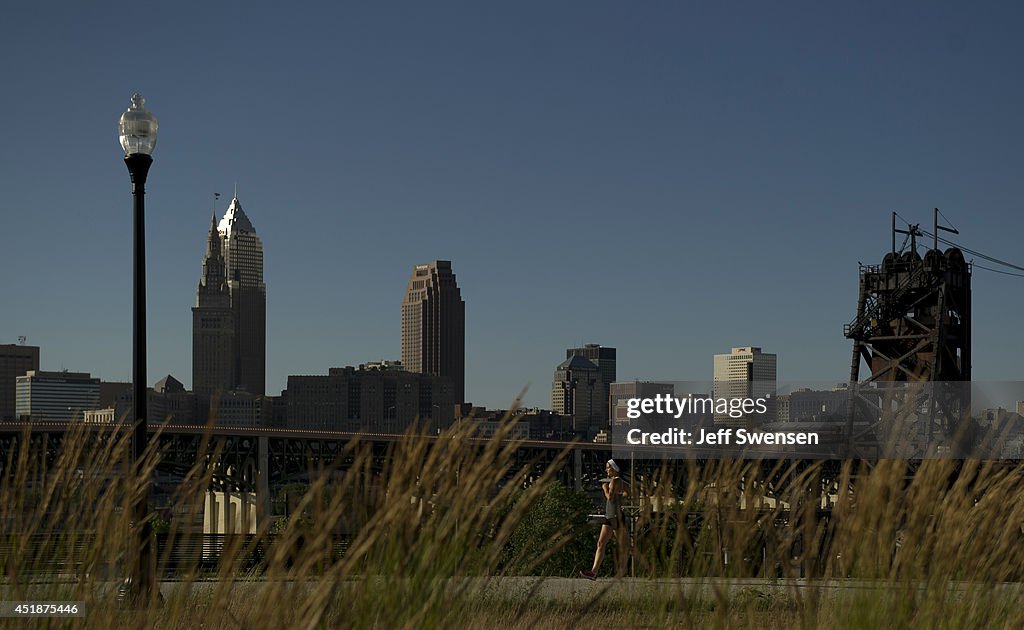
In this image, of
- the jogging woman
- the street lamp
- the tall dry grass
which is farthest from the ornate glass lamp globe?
the jogging woman

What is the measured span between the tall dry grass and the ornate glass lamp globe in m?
5.24

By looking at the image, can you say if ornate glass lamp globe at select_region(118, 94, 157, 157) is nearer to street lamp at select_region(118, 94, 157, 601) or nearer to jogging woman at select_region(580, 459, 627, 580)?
street lamp at select_region(118, 94, 157, 601)

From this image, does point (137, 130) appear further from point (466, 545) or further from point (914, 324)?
point (914, 324)

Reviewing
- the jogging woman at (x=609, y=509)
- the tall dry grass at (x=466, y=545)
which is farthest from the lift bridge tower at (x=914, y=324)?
the tall dry grass at (x=466, y=545)

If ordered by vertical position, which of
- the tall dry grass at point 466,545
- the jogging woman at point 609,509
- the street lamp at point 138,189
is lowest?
the jogging woman at point 609,509

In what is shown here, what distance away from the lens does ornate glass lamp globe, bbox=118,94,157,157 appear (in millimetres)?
10470

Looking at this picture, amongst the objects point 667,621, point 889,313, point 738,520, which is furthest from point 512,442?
point 889,313

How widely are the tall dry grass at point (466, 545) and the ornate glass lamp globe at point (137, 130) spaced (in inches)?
206

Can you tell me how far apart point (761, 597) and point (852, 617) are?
52.5 inches

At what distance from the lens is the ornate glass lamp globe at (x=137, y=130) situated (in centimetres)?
1047

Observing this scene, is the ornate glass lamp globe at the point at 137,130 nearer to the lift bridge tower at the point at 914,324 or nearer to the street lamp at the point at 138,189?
the street lamp at the point at 138,189

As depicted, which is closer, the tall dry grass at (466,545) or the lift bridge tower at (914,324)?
the tall dry grass at (466,545)

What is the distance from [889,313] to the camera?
4312cm

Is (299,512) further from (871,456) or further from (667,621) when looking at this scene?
(871,456)
